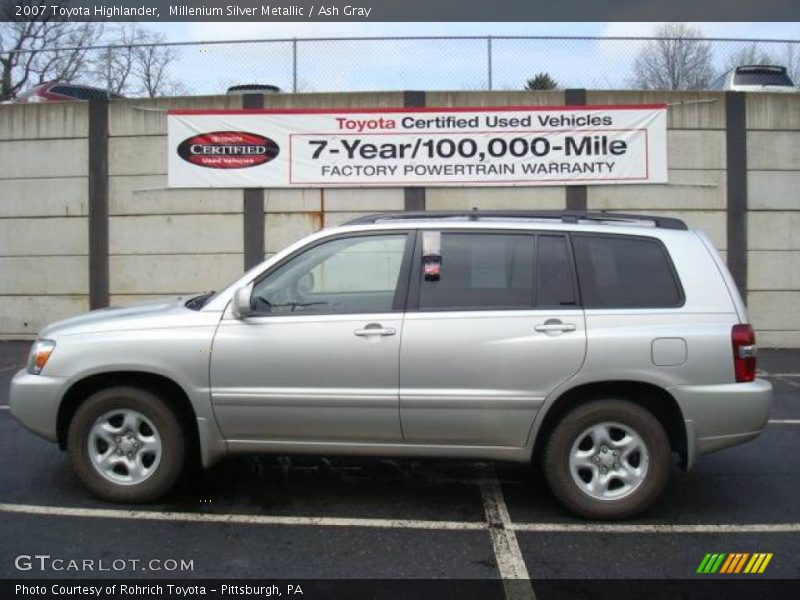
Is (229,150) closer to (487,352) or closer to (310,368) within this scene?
(310,368)

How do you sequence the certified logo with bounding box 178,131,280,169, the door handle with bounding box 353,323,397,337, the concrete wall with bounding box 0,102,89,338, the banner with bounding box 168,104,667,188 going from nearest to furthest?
the door handle with bounding box 353,323,397,337, the banner with bounding box 168,104,667,188, the certified logo with bounding box 178,131,280,169, the concrete wall with bounding box 0,102,89,338

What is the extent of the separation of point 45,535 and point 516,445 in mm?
2631

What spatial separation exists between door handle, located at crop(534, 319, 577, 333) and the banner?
25.1 ft

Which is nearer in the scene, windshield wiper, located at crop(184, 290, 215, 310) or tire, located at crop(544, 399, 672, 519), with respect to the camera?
tire, located at crop(544, 399, 672, 519)

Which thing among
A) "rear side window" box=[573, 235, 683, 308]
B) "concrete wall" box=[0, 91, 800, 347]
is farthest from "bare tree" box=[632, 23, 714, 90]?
"rear side window" box=[573, 235, 683, 308]

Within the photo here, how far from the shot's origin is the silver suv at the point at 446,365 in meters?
3.97

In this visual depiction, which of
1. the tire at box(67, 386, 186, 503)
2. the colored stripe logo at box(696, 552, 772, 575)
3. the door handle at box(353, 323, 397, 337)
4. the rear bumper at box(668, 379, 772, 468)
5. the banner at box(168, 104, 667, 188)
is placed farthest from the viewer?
the banner at box(168, 104, 667, 188)

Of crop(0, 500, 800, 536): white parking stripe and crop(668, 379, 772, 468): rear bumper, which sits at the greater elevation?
crop(668, 379, 772, 468): rear bumper

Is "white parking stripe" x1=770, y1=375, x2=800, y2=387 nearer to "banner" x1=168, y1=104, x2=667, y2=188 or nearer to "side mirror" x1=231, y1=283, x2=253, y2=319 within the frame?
"banner" x1=168, y1=104, x2=667, y2=188

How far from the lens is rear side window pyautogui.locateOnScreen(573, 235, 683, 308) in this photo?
4.08m

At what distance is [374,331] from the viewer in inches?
159

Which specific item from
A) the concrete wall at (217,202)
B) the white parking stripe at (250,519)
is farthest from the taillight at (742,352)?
the concrete wall at (217,202)

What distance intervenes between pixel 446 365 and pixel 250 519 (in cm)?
145
